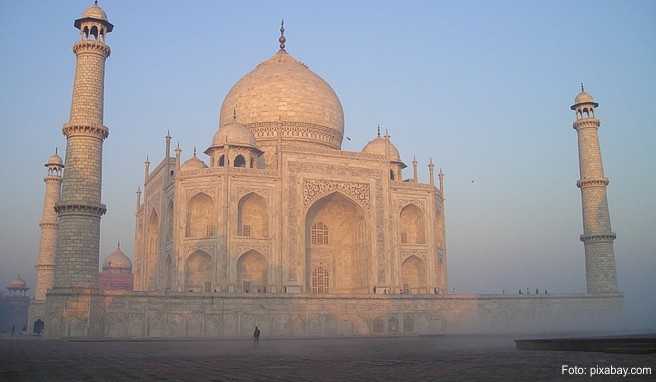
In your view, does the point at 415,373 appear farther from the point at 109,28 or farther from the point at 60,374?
the point at 109,28

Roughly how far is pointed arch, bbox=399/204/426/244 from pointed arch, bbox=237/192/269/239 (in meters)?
6.90

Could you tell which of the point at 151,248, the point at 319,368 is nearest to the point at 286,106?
the point at 151,248

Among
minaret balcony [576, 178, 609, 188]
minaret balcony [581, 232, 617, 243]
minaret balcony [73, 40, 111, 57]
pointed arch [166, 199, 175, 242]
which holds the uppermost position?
minaret balcony [73, 40, 111, 57]

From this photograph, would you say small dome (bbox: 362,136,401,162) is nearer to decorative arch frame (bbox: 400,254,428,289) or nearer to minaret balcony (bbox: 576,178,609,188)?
decorative arch frame (bbox: 400,254,428,289)

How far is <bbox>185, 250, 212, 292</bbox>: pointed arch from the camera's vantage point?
27.0 metres

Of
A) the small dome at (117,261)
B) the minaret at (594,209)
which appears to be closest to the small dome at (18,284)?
the small dome at (117,261)

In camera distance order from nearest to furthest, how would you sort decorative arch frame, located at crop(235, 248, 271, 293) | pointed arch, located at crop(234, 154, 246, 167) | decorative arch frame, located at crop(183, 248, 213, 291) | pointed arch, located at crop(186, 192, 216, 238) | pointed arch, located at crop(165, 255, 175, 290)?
1. decorative arch frame, located at crop(183, 248, 213, 291)
2. decorative arch frame, located at crop(235, 248, 271, 293)
3. pointed arch, located at crop(165, 255, 175, 290)
4. pointed arch, located at crop(186, 192, 216, 238)
5. pointed arch, located at crop(234, 154, 246, 167)

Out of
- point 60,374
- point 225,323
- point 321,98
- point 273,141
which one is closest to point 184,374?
point 60,374

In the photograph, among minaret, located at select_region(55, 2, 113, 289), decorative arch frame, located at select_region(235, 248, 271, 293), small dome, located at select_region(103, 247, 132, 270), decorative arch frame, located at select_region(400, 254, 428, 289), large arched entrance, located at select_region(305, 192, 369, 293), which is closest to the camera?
minaret, located at select_region(55, 2, 113, 289)

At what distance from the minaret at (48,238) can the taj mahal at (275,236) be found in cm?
7

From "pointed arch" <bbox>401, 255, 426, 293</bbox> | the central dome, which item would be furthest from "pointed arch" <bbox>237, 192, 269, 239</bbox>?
"pointed arch" <bbox>401, 255, 426, 293</bbox>

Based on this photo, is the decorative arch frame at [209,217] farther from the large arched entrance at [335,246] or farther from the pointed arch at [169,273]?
the large arched entrance at [335,246]

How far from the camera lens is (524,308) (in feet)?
89.2

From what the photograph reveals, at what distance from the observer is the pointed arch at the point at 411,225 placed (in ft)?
103
